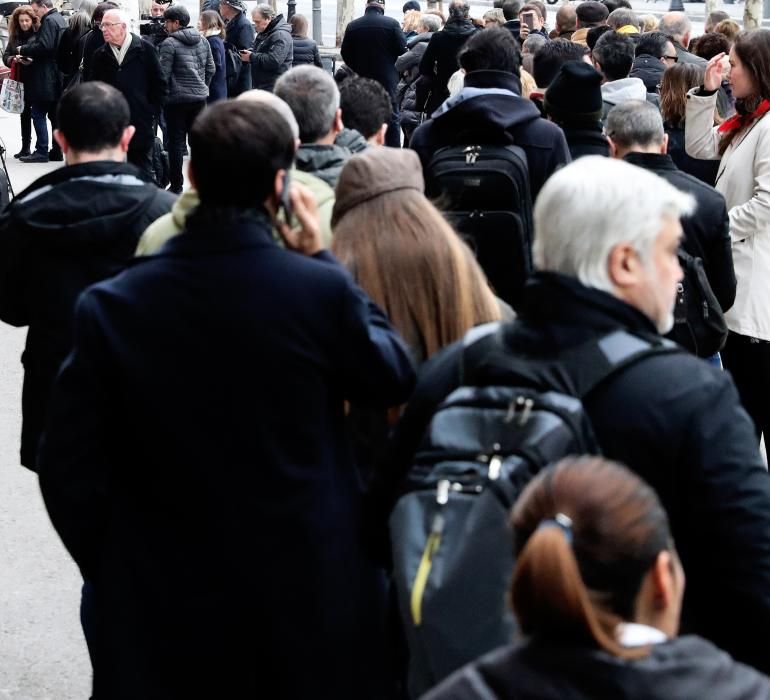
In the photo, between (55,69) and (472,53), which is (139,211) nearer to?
(472,53)

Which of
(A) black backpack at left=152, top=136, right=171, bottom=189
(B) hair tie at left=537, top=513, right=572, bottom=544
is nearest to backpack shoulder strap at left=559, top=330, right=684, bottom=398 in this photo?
(B) hair tie at left=537, top=513, right=572, bottom=544

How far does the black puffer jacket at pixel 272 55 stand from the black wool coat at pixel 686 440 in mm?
12773

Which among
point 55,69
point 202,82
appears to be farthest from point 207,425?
point 55,69

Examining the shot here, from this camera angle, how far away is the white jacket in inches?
218

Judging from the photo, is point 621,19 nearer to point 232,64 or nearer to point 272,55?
point 272,55

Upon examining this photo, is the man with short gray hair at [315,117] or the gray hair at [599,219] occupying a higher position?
the gray hair at [599,219]

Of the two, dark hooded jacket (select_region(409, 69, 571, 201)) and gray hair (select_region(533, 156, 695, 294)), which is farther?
dark hooded jacket (select_region(409, 69, 571, 201))

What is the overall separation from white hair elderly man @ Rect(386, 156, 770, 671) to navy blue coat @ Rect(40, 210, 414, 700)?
0.38 meters

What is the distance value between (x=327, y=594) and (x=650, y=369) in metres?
0.86

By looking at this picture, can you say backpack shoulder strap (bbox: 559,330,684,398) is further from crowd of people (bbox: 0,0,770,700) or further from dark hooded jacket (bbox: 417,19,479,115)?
dark hooded jacket (bbox: 417,19,479,115)

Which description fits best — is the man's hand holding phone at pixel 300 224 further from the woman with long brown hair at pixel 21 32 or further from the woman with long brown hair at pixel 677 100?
the woman with long brown hair at pixel 21 32

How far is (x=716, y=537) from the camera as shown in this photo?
2.60 m

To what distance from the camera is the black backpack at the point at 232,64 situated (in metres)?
16.2

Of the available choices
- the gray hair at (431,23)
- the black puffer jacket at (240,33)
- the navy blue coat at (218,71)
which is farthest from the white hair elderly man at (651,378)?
the black puffer jacket at (240,33)
